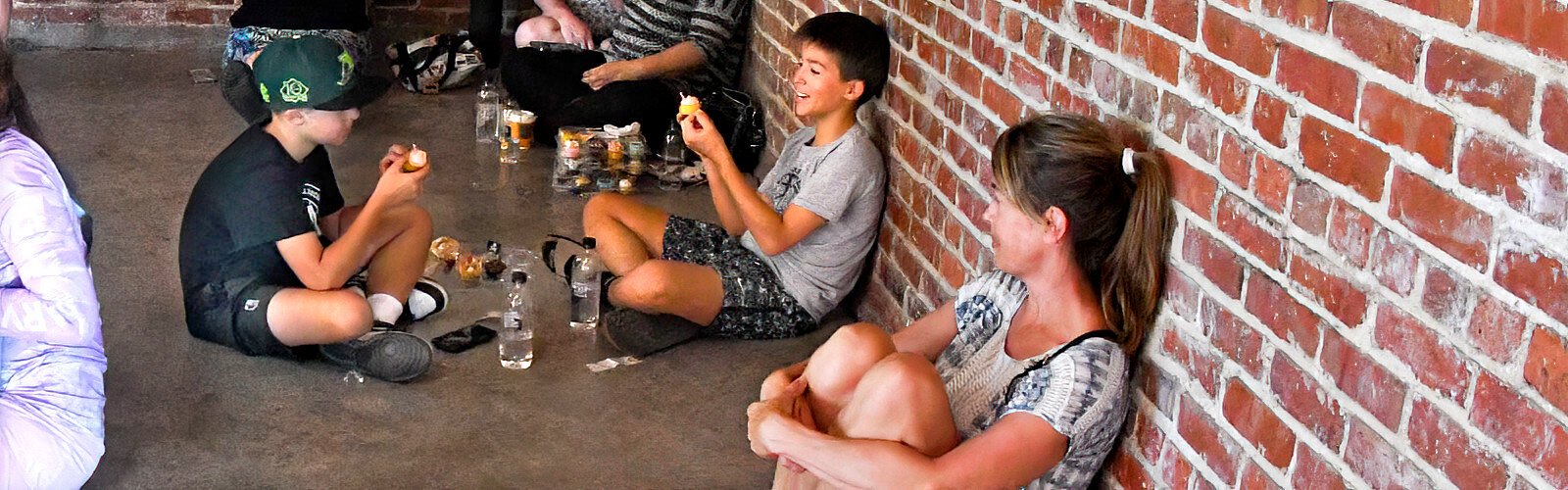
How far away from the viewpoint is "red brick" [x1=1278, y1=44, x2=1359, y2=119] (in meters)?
1.67

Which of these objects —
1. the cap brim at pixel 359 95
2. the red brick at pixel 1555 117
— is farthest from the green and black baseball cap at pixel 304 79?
the red brick at pixel 1555 117

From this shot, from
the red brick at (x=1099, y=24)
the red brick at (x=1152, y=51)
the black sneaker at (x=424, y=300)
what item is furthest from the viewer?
the black sneaker at (x=424, y=300)

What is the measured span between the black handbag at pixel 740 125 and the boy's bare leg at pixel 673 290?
51.6 inches

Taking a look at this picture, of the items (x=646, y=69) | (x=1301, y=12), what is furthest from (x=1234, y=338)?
(x=646, y=69)

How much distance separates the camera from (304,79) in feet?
10.2

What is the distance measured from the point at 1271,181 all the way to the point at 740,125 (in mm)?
3031

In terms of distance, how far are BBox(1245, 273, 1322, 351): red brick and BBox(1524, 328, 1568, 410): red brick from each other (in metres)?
0.35

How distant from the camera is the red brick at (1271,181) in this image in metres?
1.81

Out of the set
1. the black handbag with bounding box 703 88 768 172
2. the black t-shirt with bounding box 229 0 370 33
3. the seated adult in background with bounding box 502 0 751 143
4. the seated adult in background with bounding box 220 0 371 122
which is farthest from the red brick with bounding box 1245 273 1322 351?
the black t-shirt with bounding box 229 0 370 33

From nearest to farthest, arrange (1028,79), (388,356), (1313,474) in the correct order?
(1313,474)
(1028,79)
(388,356)

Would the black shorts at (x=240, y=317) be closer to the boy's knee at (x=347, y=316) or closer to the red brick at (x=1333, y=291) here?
the boy's knee at (x=347, y=316)

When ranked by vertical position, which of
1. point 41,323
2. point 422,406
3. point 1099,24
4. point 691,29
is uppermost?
point 1099,24

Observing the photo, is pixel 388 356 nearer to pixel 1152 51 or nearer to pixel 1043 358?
pixel 1043 358

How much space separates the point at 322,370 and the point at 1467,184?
8.29 ft
